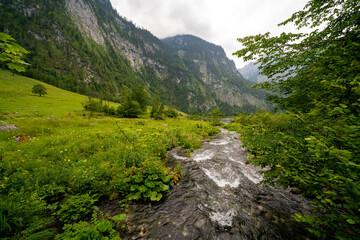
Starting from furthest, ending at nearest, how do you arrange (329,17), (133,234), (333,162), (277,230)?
(329,17) → (277,230) → (133,234) → (333,162)

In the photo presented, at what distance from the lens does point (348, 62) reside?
389cm

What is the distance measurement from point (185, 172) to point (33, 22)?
852 feet

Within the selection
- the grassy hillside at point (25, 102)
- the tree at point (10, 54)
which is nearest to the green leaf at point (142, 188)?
the tree at point (10, 54)

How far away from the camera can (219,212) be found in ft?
17.9

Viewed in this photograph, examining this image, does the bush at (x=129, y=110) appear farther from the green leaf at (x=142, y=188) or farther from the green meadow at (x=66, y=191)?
the green leaf at (x=142, y=188)

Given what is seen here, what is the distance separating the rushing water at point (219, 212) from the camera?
14.8 ft

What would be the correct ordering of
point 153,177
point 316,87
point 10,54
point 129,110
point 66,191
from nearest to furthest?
point 10,54 → point 316,87 → point 66,191 → point 153,177 → point 129,110

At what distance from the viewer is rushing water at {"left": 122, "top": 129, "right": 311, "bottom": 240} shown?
14.8 ft

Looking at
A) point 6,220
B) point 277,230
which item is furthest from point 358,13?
point 6,220

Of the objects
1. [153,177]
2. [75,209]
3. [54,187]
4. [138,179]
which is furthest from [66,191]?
[153,177]

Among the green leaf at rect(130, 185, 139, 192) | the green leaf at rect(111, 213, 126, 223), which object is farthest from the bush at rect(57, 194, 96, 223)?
the green leaf at rect(130, 185, 139, 192)

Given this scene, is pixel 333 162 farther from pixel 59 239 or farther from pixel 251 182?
pixel 59 239

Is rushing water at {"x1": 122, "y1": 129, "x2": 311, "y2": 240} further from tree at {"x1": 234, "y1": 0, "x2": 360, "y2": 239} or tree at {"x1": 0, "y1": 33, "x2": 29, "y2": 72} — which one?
tree at {"x1": 0, "y1": 33, "x2": 29, "y2": 72}

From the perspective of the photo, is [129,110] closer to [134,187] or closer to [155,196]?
[134,187]
